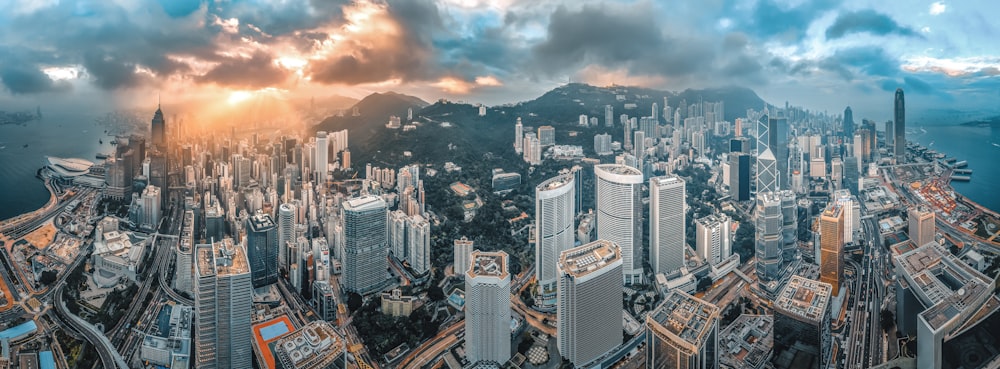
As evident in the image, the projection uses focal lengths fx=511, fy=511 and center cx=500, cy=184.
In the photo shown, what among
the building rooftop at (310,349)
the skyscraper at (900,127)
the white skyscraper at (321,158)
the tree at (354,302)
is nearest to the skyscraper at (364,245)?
the tree at (354,302)

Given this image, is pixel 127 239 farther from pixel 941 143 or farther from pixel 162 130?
pixel 941 143

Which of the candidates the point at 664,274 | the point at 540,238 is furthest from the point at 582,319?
the point at 664,274

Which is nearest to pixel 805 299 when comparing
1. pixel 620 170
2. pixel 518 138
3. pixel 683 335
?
pixel 683 335

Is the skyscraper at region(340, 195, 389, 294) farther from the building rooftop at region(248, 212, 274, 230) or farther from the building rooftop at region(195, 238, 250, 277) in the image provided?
the building rooftop at region(195, 238, 250, 277)

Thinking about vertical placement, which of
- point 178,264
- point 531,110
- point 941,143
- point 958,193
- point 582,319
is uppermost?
point 531,110

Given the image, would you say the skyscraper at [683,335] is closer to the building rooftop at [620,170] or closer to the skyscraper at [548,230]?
the skyscraper at [548,230]

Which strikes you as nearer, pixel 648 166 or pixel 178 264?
pixel 178 264

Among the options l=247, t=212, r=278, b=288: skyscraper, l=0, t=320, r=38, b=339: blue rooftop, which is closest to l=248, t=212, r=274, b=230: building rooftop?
l=247, t=212, r=278, b=288: skyscraper
